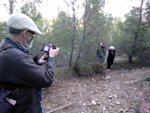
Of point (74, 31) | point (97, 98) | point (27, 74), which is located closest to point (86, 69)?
point (74, 31)

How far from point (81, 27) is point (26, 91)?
17.4ft

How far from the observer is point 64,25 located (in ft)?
20.2

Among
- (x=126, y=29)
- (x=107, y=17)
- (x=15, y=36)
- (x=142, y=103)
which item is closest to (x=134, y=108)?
(x=142, y=103)

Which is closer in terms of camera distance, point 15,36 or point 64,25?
point 15,36

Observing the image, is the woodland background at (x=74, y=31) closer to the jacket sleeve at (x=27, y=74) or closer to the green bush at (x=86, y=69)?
the green bush at (x=86, y=69)

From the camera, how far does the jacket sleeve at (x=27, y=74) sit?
1186mm

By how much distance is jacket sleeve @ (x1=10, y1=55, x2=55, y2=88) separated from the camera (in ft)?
3.89

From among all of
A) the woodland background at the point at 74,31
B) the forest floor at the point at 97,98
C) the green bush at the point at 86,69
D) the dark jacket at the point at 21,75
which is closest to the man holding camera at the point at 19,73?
the dark jacket at the point at 21,75

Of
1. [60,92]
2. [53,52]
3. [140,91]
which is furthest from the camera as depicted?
[60,92]

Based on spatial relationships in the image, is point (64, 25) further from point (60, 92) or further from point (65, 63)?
point (60, 92)

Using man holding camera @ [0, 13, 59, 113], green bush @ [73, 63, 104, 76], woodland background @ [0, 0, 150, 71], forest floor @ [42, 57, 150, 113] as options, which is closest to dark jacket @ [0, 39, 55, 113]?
man holding camera @ [0, 13, 59, 113]

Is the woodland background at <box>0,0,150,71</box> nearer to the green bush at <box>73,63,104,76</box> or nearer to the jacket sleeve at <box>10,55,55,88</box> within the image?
the green bush at <box>73,63,104,76</box>

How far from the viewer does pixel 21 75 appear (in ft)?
3.94

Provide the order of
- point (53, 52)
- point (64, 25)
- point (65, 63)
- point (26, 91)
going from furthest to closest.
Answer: point (65, 63) < point (64, 25) < point (53, 52) < point (26, 91)
